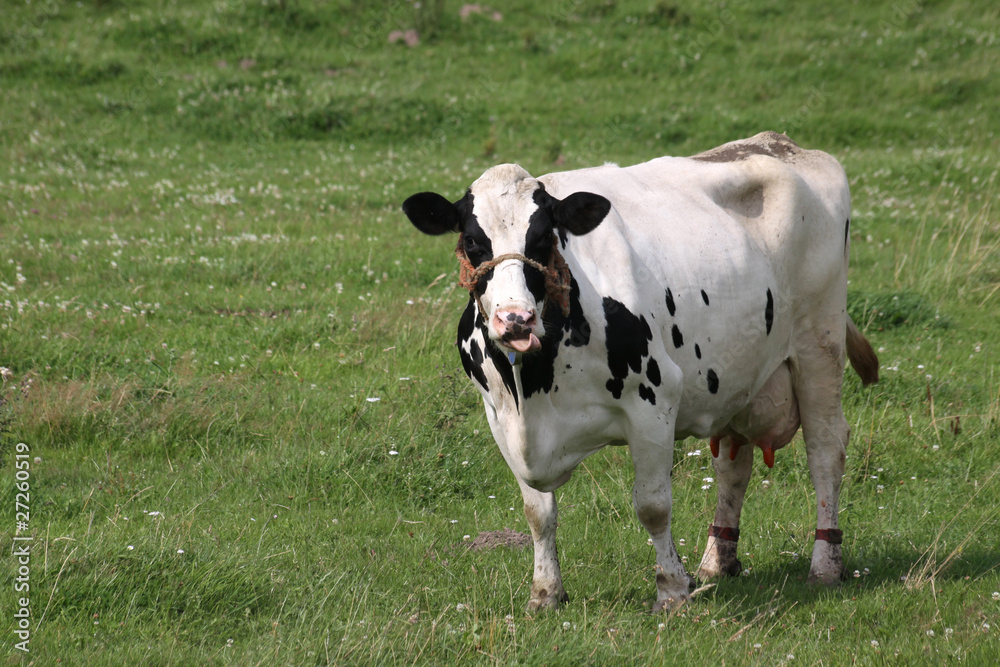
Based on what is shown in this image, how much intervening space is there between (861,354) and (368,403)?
4.04 meters

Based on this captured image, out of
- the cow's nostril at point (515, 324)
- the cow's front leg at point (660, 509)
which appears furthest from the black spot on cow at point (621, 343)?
the cow's nostril at point (515, 324)

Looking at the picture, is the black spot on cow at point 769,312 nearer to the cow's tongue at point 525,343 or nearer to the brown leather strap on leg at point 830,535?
the brown leather strap on leg at point 830,535

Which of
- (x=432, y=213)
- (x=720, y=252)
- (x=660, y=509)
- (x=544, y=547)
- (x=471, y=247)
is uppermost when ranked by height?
(x=432, y=213)

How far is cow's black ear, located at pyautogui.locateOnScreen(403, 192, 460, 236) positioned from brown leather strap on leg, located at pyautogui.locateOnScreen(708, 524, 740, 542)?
9.59ft

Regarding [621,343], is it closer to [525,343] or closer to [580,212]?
[580,212]

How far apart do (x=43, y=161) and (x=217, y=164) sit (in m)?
3.29

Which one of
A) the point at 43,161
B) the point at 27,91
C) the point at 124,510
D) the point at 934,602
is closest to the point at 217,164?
the point at 43,161

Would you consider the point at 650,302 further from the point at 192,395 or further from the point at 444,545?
the point at 192,395

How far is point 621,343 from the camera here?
527 cm

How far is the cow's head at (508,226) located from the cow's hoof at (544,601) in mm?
1751

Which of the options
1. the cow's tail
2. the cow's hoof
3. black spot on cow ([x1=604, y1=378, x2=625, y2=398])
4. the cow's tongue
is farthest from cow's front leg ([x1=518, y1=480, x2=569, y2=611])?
the cow's tail

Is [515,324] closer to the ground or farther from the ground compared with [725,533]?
farther from the ground

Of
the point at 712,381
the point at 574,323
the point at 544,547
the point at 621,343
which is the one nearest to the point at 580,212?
the point at 574,323

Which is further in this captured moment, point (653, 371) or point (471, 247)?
point (653, 371)
